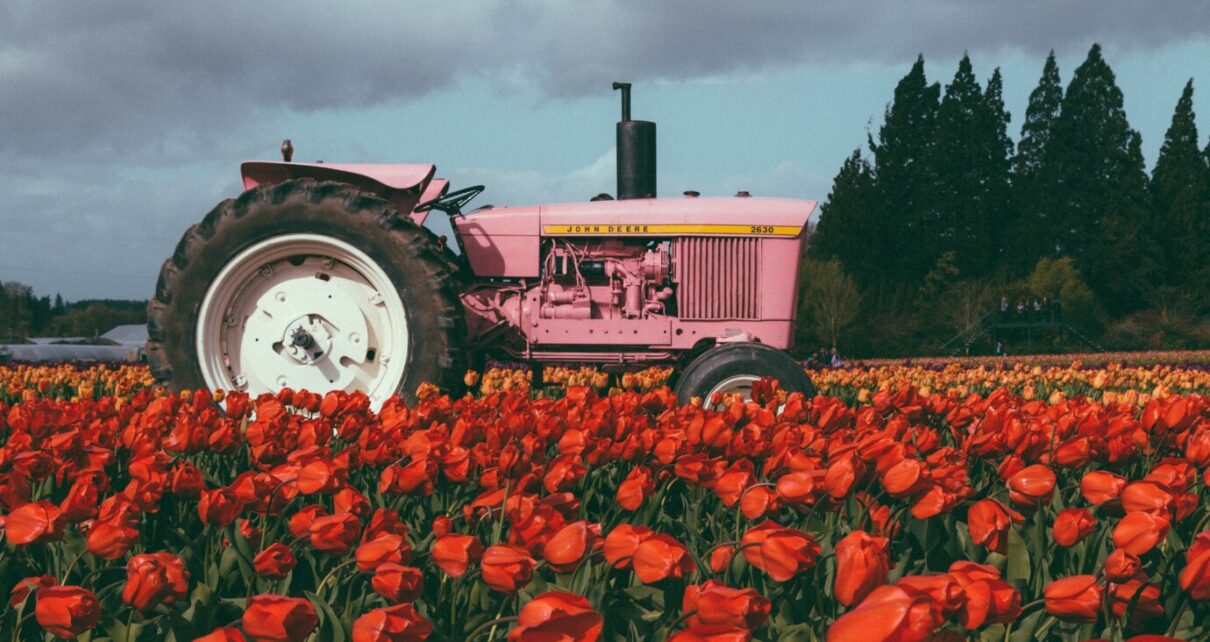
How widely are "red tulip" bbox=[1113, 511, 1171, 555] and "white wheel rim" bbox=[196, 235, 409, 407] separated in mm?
3744

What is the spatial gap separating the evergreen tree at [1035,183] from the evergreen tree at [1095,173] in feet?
1.17

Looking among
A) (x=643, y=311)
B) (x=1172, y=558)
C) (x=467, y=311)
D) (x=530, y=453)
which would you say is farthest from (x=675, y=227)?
(x=1172, y=558)

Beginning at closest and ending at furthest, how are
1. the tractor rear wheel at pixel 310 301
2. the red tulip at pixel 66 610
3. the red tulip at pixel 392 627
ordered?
the red tulip at pixel 392 627
the red tulip at pixel 66 610
the tractor rear wheel at pixel 310 301

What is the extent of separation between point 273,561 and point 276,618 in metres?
0.63

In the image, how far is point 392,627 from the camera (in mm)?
1438

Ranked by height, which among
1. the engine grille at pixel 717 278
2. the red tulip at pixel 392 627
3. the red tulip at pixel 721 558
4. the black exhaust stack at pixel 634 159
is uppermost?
the black exhaust stack at pixel 634 159

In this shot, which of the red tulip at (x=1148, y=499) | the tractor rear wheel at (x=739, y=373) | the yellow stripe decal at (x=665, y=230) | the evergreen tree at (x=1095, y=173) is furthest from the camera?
the evergreen tree at (x=1095, y=173)

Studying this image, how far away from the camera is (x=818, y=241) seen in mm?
39469

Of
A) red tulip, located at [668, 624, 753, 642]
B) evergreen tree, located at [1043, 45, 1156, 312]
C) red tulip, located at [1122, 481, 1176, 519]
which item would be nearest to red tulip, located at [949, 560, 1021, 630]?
red tulip, located at [668, 624, 753, 642]

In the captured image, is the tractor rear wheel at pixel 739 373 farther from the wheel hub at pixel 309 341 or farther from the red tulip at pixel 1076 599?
the red tulip at pixel 1076 599

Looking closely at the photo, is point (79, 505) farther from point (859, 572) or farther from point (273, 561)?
point (859, 572)

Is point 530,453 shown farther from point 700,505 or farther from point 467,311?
point 467,311

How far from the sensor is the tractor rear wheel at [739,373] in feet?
17.9

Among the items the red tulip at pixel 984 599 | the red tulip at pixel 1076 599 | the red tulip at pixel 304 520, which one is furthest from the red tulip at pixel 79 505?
the red tulip at pixel 1076 599
